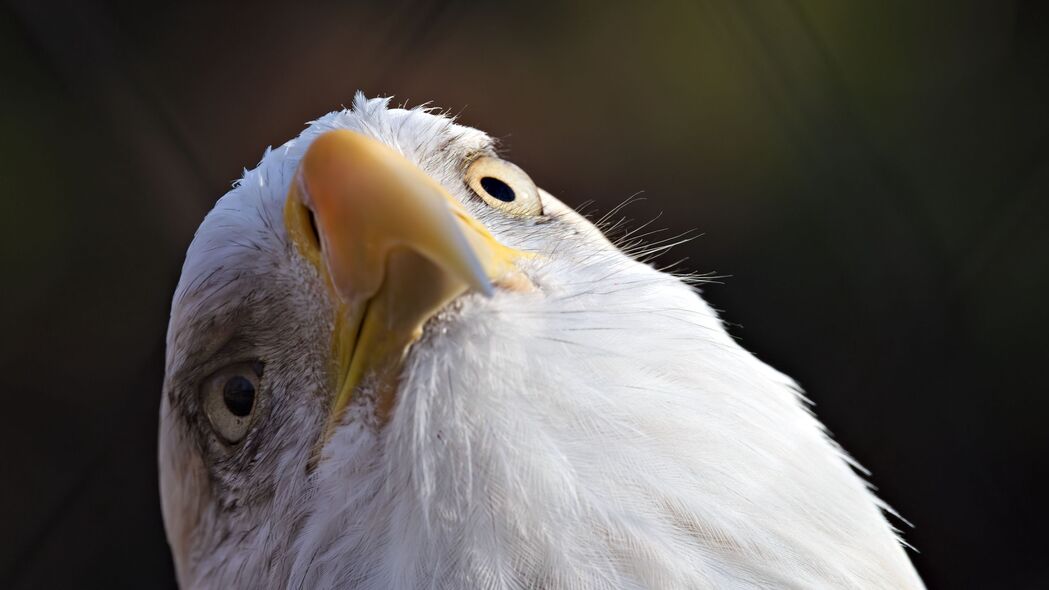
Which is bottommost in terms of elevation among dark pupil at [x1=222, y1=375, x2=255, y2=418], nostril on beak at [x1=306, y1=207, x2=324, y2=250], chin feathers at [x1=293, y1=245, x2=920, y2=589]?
chin feathers at [x1=293, y1=245, x2=920, y2=589]

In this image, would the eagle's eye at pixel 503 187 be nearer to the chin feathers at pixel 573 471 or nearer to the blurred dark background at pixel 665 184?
the chin feathers at pixel 573 471

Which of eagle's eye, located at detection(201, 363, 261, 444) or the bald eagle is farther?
eagle's eye, located at detection(201, 363, 261, 444)

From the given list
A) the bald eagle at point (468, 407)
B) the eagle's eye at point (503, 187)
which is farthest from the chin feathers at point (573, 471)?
the eagle's eye at point (503, 187)

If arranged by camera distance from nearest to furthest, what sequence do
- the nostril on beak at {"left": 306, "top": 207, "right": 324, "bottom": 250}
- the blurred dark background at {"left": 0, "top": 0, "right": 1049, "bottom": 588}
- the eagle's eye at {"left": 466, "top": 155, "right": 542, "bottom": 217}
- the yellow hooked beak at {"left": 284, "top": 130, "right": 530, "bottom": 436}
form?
1. the yellow hooked beak at {"left": 284, "top": 130, "right": 530, "bottom": 436}
2. the nostril on beak at {"left": 306, "top": 207, "right": 324, "bottom": 250}
3. the eagle's eye at {"left": 466, "top": 155, "right": 542, "bottom": 217}
4. the blurred dark background at {"left": 0, "top": 0, "right": 1049, "bottom": 588}

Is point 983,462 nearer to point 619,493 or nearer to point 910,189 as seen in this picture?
point 910,189

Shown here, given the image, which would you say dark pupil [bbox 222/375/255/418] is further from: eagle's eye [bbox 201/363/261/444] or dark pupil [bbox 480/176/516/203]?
dark pupil [bbox 480/176/516/203]

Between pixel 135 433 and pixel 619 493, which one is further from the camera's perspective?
pixel 135 433

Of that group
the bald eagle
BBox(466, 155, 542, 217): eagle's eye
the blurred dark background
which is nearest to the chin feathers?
the bald eagle

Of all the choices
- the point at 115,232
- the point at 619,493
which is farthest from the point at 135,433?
the point at 619,493
